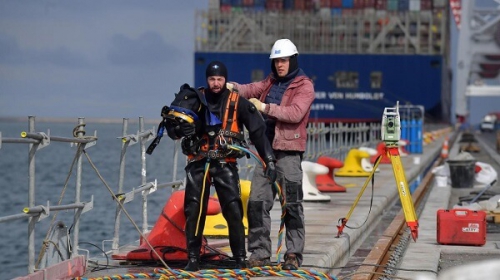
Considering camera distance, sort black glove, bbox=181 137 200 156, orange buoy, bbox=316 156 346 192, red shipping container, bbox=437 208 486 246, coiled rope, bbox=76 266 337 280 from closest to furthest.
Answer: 1. coiled rope, bbox=76 266 337 280
2. black glove, bbox=181 137 200 156
3. red shipping container, bbox=437 208 486 246
4. orange buoy, bbox=316 156 346 192

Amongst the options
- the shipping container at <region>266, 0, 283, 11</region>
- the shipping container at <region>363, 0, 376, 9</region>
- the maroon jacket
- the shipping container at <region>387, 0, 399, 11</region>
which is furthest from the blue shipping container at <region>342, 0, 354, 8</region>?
the maroon jacket

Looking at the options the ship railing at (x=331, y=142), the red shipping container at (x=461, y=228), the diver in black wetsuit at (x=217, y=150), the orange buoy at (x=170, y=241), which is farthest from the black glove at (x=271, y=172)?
the ship railing at (x=331, y=142)

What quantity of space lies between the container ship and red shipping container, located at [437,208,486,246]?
68556 mm

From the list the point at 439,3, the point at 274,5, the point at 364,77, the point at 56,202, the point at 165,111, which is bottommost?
the point at 56,202

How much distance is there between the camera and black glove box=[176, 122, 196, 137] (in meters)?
7.93

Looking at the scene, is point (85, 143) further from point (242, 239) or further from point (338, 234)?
point (338, 234)

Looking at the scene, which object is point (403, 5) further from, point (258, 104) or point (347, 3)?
point (258, 104)

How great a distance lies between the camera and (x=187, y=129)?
7938 millimetres

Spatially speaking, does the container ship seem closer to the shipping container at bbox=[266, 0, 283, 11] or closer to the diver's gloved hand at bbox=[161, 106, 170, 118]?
the shipping container at bbox=[266, 0, 283, 11]

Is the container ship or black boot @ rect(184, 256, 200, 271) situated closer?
black boot @ rect(184, 256, 200, 271)

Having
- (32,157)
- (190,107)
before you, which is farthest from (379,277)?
(32,157)

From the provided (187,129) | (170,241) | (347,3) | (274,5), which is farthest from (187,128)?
(347,3)

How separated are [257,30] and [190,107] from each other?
7370 cm

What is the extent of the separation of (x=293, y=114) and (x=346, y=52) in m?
76.0
